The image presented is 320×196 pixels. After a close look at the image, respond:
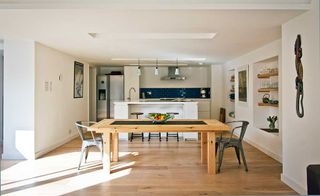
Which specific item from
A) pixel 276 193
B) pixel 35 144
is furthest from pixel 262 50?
pixel 35 144

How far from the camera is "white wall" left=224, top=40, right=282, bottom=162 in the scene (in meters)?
4.86

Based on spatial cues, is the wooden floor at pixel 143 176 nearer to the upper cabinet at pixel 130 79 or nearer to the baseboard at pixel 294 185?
the baseboard at pixel 294 185

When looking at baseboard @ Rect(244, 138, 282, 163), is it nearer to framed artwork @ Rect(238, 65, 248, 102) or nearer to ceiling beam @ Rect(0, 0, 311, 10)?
framed artwork @ Rect(238, 65, 248, 102)

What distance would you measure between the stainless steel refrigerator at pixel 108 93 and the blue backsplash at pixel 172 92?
0.92 meters

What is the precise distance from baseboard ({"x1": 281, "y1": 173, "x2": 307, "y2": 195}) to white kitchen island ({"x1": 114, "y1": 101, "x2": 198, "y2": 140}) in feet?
11.2

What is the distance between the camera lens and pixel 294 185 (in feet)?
10.9

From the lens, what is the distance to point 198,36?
15.2ft


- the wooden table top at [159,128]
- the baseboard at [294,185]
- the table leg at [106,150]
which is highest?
the wooden table top at [159,128]

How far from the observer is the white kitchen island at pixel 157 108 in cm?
695

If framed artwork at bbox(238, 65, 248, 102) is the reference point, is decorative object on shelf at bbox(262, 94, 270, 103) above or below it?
below

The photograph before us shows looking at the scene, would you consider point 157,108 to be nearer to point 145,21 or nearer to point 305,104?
point 145,21

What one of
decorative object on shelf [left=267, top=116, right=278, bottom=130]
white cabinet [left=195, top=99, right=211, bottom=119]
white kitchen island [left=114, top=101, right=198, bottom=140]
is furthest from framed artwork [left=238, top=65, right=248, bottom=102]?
white cabinet [left=195, top=99, right=211, bottom=119]

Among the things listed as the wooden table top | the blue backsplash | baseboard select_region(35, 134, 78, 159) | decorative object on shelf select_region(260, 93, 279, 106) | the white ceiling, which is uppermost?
the white ceiling

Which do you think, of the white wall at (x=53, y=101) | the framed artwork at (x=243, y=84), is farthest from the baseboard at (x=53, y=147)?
the framed artwork at (x=243, y=84)
